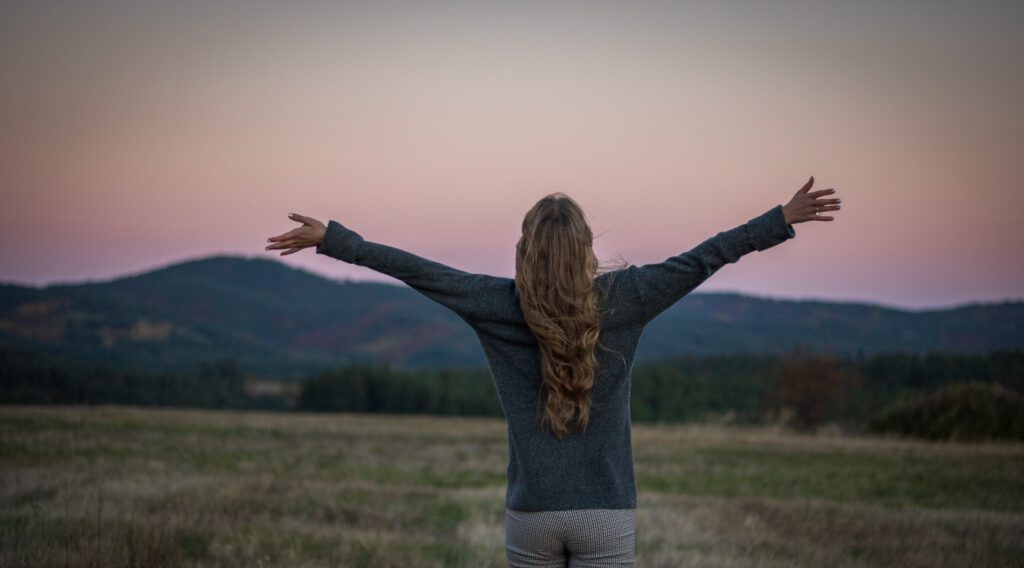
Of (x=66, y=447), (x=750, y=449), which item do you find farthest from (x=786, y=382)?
(x=66, y=447)

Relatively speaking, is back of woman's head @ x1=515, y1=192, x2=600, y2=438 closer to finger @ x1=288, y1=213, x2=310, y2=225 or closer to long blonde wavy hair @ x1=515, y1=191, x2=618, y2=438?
long blonde wavy hair @ x1=515, y1=191, x2=618, y2=438

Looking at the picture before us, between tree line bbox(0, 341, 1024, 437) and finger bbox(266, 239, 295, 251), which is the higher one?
finger bbox(266, 239, 295, 251)

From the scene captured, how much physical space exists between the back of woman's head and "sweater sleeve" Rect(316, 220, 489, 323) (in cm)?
27

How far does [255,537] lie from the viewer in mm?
7719

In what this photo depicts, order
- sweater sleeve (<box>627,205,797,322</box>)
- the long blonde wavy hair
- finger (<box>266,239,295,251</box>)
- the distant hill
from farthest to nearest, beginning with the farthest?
the distant hill → finger (<box>266,239,295,251</box>) → sweater sleeve (<box>627,205,797,322</box>) → the long blonde wavy hair

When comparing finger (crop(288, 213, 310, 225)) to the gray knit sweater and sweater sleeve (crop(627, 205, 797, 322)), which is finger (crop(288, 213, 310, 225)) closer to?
the gray knit sweater

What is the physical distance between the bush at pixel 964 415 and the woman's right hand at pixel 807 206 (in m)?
24.2

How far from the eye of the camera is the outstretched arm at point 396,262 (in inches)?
136

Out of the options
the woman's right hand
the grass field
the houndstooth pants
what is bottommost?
the grass field

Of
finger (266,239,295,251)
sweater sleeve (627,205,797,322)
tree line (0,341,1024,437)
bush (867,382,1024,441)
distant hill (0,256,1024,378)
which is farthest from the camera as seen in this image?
distant hill (0,256,1024,378)

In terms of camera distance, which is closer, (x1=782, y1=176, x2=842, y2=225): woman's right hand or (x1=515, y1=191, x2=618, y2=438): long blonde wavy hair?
(x1=515, y1=191, x2=618, y2=438): long blonde wavy hair

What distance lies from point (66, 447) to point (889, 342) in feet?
506

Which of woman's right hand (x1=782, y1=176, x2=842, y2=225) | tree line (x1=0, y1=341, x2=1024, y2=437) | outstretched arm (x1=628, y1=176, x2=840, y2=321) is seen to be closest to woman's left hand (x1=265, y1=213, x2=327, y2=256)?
outstretched arm (x1=628, y1=176, x2=840, y2=321)

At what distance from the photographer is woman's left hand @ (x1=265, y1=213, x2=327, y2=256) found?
11.9ft
